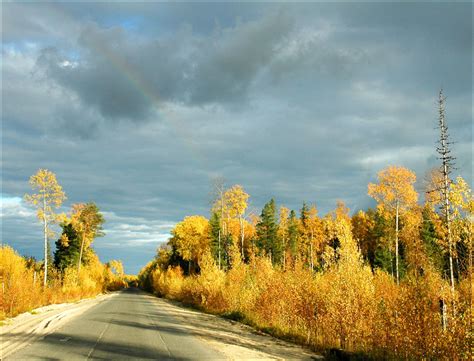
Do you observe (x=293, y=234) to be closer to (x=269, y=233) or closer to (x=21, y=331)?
(x=269, y=233)

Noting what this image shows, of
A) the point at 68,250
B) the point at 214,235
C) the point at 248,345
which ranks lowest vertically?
the point at 248,345

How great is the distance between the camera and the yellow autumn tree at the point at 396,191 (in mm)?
45656

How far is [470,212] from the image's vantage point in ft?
39.7

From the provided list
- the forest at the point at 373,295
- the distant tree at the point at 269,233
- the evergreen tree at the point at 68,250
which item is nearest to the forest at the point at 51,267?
the evergreen tree at the point at 68,250

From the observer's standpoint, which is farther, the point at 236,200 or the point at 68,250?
the point at 68,250

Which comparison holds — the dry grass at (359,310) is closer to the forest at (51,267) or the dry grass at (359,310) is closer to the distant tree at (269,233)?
the forest at (51,267)

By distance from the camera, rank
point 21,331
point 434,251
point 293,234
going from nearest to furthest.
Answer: point 21,331, point 434,251, point 293,234

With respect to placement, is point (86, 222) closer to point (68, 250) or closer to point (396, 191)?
point (68, 250)

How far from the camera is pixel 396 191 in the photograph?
46.3 metres

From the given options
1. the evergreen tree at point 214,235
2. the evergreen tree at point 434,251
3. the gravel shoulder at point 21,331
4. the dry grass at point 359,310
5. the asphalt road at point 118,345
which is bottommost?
the gravel shoulder at point 21,331

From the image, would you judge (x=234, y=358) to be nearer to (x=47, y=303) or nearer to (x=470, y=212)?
(x=470, y=212)

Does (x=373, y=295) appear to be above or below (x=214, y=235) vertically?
below

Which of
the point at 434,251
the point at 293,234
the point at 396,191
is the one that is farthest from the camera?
the point at 293,234

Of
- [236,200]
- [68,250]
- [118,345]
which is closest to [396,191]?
[236,200]
